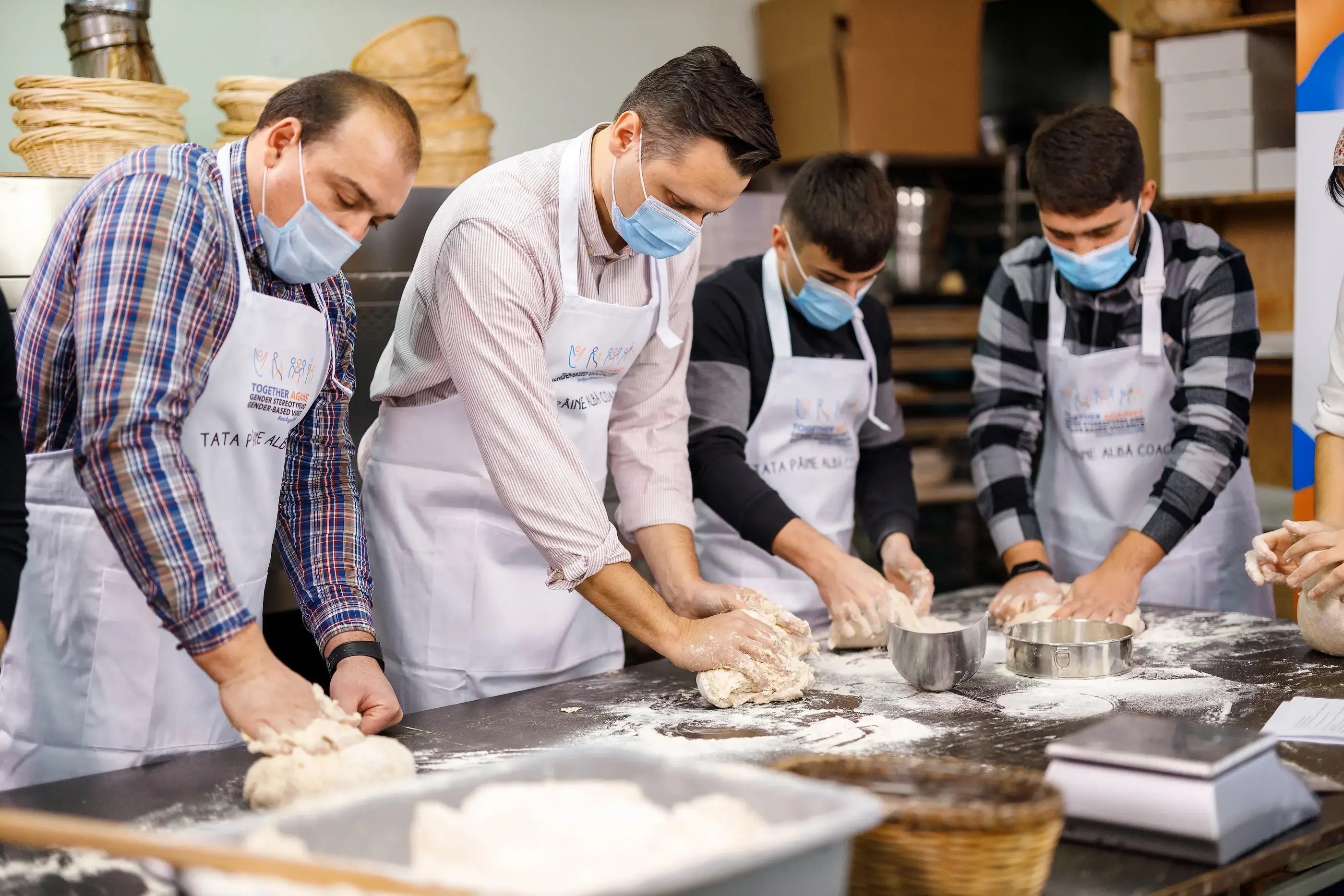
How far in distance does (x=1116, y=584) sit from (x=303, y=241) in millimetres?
1587

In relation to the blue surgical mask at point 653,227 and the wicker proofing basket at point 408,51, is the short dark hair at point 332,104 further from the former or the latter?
the wicker proofing basket at point 408,51

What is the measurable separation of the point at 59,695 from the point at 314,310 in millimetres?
665

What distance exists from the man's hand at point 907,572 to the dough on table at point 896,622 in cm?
7

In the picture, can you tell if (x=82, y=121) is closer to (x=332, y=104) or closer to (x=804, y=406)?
(x=332, y=104)

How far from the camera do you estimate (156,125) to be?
287 centimetres

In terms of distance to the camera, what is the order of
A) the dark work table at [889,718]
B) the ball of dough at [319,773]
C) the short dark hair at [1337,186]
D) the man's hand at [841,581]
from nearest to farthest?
the dark work table at [889,718] → the ball of dough at [319,773] → the man's hand at [841,581] → the short dark hair at [1337,186]

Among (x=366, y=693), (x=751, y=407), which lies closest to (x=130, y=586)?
(x=366, y=693)

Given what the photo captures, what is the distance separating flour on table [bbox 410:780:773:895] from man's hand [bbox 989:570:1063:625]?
4.63 ft

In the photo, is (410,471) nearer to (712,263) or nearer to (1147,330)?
(1147,330)

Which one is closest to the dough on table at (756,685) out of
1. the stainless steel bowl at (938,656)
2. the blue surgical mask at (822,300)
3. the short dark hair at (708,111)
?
the stainless steel bowl at (938,656)

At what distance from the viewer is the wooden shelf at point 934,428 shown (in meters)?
4.88

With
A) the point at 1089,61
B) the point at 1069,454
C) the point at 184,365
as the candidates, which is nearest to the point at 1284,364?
the point at 1069,454

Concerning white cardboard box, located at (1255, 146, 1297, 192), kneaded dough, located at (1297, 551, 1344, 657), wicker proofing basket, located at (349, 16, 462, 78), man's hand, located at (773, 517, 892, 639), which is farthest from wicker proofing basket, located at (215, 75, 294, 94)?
white cardboard box, located at (1255, 146, 1297, 192)

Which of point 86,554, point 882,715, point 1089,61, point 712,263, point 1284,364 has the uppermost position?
point 1089,61
